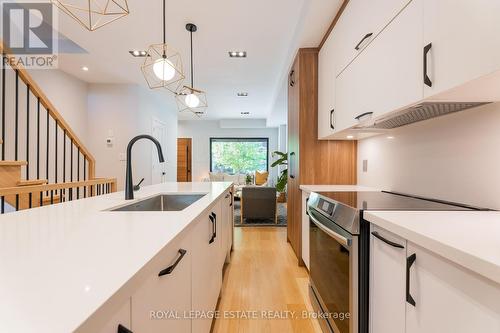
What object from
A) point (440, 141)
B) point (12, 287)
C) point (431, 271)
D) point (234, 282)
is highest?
point (440, 141)

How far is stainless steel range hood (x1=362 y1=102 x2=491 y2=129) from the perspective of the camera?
1159 mm

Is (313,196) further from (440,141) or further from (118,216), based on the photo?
(118,216)

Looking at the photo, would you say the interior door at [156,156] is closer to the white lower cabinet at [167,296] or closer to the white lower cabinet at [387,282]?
the white lower cabinet at [167,296]

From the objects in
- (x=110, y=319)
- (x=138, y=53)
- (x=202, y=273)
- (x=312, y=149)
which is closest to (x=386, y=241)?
(x=202, y=273)

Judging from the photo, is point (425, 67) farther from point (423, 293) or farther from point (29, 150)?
point (29, 150)

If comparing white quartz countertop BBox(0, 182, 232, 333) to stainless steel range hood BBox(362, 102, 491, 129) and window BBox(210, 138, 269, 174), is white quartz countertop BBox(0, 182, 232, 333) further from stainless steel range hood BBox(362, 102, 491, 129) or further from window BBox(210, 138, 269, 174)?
window BBox(210, 138, 269, 174)

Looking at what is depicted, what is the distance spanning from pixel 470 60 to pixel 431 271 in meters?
0.72

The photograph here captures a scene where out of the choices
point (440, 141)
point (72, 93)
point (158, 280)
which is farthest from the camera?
point (72, 93)

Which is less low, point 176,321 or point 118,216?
point 118,216

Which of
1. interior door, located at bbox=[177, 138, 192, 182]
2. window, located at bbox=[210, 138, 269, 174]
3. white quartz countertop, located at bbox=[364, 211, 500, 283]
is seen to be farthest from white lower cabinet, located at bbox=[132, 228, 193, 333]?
interior door, located at bbox=[177, 138, 192, 182]

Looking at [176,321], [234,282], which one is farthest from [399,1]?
[234,282]

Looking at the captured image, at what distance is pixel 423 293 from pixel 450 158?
0.89 m

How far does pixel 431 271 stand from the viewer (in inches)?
29.4

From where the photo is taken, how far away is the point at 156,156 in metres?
5.51
